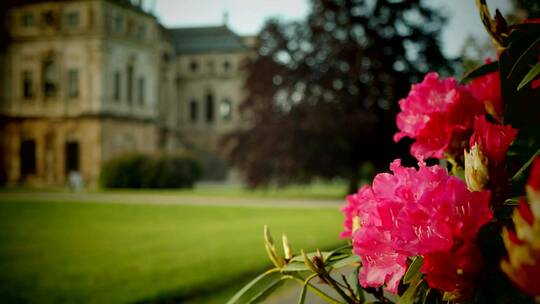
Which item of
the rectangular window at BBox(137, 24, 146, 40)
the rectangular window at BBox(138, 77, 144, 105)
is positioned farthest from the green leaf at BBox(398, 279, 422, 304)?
the rectangular window at BBox(137, 24, 146, 40)

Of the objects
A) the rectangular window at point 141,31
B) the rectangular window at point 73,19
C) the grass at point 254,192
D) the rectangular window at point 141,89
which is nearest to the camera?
the grass at point 254,192

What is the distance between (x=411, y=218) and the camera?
0.71 meters

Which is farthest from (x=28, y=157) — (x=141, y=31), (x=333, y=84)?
(x=333, y=84)

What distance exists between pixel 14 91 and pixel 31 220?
26.3 meters

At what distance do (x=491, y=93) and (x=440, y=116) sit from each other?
0.14m

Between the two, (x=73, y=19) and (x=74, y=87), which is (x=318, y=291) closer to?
(x=74, y=87)

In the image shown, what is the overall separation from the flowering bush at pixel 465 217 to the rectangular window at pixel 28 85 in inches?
1475

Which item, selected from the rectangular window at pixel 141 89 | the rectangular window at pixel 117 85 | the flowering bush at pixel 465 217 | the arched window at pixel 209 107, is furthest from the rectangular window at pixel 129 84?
the flowering bush at pixel 465 217

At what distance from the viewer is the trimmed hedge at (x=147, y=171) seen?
26859 mm

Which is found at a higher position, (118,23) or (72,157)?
(118,23)

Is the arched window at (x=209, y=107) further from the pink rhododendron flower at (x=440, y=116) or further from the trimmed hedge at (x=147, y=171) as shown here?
the pink rhododendron flower at (x=440, y=116)

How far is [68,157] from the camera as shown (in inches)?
1316

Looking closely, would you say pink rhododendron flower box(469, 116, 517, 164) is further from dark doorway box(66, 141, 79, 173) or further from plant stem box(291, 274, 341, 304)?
dark doorway box(66, 141, 79, 173)

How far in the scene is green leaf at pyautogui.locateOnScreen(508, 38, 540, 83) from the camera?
2.59 ft
